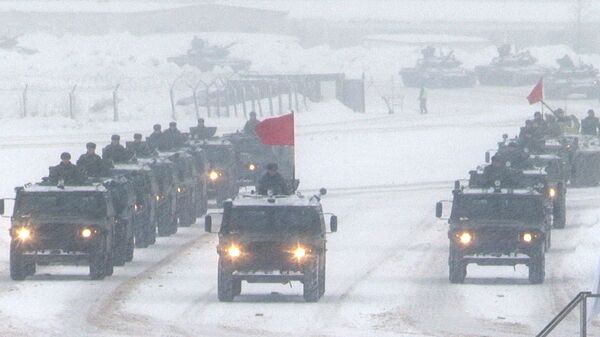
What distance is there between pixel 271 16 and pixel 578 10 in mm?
21971

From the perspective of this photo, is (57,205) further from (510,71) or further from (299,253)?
(510,71)

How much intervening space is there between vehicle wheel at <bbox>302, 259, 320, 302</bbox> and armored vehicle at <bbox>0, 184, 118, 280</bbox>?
4192 millimetres

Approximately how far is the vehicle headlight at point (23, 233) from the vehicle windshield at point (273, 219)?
372cm

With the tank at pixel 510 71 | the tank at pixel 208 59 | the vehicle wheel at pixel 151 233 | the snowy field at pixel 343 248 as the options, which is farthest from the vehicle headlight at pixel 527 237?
the tank at pixel 510 71

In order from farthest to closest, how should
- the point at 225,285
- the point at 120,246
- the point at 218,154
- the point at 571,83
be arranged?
the point at 571,83 < the point at 218,154 < the point at 120,246 < the point at 225,285

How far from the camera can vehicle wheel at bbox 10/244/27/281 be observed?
3020 centimetres

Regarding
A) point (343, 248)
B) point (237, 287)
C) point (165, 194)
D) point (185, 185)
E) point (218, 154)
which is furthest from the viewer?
point (218, 154)

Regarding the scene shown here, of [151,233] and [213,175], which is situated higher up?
[213,175]

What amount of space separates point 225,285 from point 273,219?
125cm

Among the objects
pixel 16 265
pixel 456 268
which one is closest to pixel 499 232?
pixel 456 268

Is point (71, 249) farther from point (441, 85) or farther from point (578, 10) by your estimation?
point (578, 10)

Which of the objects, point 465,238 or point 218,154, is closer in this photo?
point 465,238

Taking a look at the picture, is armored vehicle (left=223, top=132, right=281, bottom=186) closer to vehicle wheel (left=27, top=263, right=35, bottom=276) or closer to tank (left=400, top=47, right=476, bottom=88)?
vehicle wheel (left=27, top=263, right=35, bottom=276)

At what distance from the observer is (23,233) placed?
30359 millimetres
